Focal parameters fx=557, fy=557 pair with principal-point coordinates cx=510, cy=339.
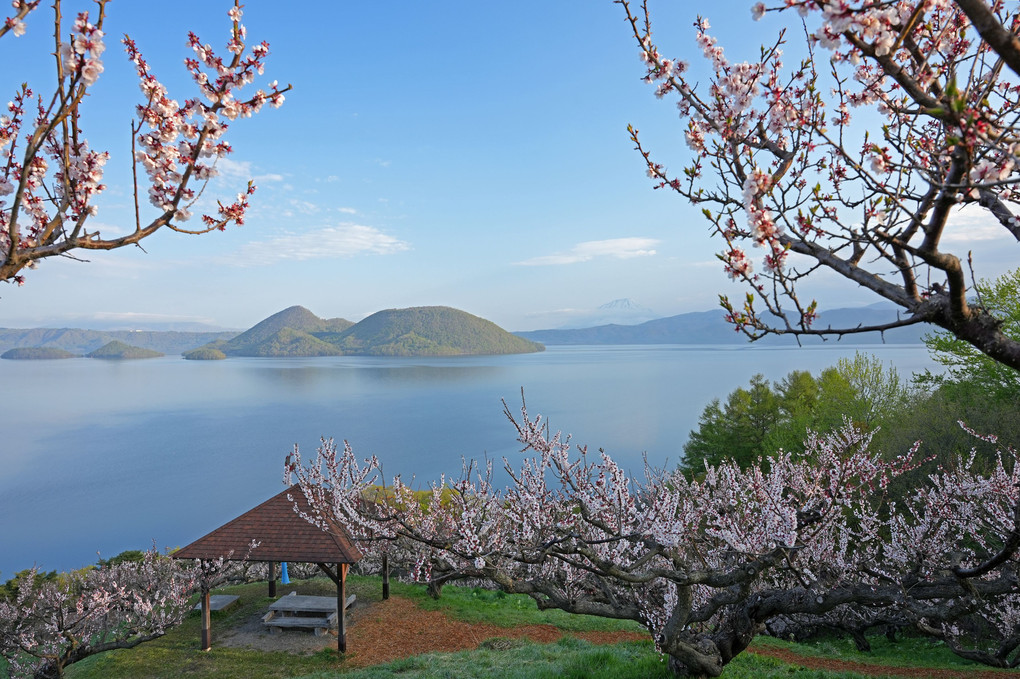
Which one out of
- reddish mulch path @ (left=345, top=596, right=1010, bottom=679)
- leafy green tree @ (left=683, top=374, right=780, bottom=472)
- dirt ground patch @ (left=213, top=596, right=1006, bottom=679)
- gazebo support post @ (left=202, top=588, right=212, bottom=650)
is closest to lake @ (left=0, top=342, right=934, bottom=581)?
reddish mulch path @ (left=345, top=596, right=1010, bottom=679)

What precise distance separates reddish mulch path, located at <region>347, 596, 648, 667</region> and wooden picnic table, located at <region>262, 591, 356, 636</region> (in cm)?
A: 60

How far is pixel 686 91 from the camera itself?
4.46 metres

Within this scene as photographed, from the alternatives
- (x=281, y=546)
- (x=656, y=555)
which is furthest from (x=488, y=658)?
(x=656, y=555)

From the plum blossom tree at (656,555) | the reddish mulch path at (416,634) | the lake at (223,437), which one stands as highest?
the plum blossom tree at (656,555)

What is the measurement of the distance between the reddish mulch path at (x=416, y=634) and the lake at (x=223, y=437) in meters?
5.61

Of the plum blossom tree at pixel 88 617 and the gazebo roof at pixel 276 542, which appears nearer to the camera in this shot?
the plum blossom tree at pixel 88 617

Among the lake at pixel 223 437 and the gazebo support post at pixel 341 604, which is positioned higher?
the gazebo support post at pixel 341 604

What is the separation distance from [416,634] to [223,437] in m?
55.9

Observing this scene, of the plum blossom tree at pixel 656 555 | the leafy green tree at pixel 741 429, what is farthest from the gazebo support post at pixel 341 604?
the leafy green tree at pixel 741 429

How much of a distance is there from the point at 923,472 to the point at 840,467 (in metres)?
9.80

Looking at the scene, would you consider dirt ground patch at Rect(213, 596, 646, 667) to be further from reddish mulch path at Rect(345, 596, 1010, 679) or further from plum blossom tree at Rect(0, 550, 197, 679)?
plum blossom tree at Rect(0, 550, 197, 679)

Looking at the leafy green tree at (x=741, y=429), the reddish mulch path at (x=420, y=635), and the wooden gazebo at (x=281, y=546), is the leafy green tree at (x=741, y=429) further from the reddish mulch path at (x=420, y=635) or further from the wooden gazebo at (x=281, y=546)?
the wooden gazebo at (x=281, y=546)

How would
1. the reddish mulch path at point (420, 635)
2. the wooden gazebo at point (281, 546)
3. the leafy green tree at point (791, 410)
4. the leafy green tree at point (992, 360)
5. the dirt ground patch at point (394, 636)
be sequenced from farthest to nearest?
the leafy green tree at point (791, 410)
the leafy green tree at point (992, 360)
the wooden gazebo at point (281, 546)
the dirt ground patch at point (394, 636)
the reddish mulch path at point (420, 635)

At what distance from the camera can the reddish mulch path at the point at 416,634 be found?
1102 cm
